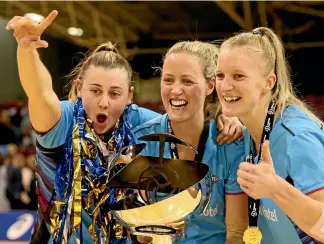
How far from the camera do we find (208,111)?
74.9 inches

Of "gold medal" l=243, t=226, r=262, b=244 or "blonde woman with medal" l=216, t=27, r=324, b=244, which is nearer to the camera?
"blonde woman with medal" l=216, t=27, r=324, b=244

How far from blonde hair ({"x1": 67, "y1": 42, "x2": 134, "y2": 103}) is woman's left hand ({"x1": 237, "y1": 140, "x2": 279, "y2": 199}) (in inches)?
28.2

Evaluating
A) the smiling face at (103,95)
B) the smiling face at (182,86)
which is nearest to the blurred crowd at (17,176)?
the smiling face at (103,95)

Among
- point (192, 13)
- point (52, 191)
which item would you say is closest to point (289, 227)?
point (52, 191)

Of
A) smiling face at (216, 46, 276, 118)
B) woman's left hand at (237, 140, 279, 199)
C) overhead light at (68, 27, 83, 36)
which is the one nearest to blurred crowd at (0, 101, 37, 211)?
overhead light at (68, 27, 83, 36)

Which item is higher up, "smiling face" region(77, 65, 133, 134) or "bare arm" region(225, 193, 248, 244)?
"smiling face" region(77, 65, 133, 134)

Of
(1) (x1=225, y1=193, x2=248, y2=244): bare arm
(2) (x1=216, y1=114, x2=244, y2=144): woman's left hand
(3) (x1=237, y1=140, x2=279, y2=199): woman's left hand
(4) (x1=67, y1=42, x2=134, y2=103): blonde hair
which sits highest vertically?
(4) (x1=67, y1=42, x2=134, y2=103): blonde hair

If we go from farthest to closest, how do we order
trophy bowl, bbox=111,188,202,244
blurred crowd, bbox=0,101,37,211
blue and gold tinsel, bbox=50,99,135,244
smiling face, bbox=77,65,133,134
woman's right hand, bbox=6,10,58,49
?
blurred crowd, bbox=0,101,37,211 < smiling face, bbox=77,65,133,134 < blue and gold tinsel, bbox=50,99,135,244 < woman's right hand, bbox=6,10,58,49 < trophy bowl, bbox=111,188,202,244

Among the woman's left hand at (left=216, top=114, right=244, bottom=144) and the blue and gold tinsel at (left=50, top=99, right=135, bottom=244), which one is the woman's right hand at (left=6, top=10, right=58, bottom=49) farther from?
the woman's left hand at (left=216, top=114, right=244, bottom=144)

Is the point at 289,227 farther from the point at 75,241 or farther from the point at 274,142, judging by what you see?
the point at 75,241

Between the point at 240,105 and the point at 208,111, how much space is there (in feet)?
1.20

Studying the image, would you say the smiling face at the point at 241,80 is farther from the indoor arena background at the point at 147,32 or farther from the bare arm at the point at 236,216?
the indoor arena background at the point at 147,32

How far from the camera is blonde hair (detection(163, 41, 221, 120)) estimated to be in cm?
182

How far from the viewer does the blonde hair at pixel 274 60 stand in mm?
1582
